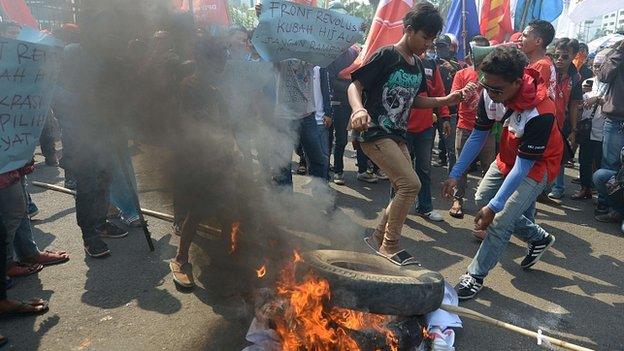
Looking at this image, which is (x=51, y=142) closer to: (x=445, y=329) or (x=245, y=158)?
(x=245, y=158)

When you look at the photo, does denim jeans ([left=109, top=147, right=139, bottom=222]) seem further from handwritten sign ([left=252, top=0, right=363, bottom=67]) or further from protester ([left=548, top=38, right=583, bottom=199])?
protester ([left=548, top=38, right=583, bottom=199])

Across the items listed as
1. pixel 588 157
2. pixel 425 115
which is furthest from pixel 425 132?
pixel 588 157

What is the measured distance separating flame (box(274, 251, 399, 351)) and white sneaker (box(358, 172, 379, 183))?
453cm

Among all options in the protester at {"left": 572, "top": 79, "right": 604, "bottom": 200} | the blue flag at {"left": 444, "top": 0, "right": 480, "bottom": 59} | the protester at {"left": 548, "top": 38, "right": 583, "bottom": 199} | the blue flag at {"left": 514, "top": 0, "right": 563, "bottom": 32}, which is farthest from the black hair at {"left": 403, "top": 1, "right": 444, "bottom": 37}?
the blue flag at {"left": 514, "top": 0, "right": 563, "bottom": 32}

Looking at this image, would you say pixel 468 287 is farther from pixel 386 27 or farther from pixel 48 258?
pixel 48 258

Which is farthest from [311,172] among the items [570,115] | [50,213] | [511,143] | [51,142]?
[51,142]

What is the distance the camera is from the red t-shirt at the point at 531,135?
3.40 meters

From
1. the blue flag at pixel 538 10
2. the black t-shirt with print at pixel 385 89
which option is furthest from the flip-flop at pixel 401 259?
the blue flag at pixel 538 10

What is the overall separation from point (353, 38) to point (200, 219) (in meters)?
2.85

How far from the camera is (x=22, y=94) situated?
320cm

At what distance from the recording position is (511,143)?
12.3ft

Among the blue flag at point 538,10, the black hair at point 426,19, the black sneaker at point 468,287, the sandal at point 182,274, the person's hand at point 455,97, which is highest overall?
the blue flag at point 538,10

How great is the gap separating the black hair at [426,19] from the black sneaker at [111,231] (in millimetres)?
3658

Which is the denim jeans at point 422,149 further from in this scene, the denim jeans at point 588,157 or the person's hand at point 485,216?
the denim jeans at point 588,157
